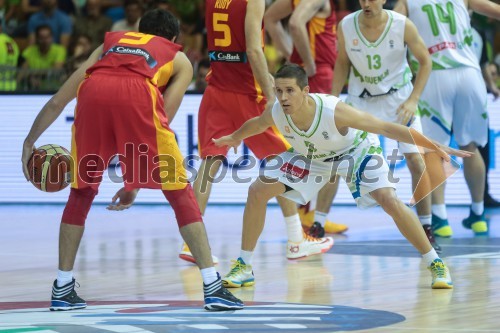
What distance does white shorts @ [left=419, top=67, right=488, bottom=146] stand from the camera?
10945mm

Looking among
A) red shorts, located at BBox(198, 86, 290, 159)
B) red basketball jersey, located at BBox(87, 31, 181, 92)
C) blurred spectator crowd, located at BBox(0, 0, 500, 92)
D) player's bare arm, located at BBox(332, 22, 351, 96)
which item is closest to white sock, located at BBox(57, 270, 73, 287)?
red basketball jersey, located at BBox(87, 31, 181, 92)

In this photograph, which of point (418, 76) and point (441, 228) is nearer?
point (418, 76)

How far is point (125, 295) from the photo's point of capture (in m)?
7.78

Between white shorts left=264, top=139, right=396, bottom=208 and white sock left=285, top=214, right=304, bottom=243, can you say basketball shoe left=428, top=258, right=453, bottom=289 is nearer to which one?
white shorts left=264, top=139, right=396, bottom=208

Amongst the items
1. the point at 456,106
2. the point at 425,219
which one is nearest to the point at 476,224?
the point at 456,106

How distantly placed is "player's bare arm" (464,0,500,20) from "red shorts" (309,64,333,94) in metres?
1.58

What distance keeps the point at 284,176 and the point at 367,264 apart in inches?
53.1

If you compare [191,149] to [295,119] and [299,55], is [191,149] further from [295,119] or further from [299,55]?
[295,119]

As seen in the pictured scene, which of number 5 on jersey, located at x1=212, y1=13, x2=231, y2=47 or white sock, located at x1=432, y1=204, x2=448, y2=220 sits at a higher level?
number 5 on jersey, located at x1=212, y1=13, x2=231, y2=47

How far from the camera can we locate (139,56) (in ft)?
23.6

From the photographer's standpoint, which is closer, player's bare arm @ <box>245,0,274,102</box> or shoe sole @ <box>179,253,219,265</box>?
player's bare arm @ <box>245,0,274,102</box>

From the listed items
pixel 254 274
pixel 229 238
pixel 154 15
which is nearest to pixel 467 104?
pixel 229 238

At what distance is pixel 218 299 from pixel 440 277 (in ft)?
5.44

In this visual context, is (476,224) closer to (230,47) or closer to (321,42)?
(321,42)
